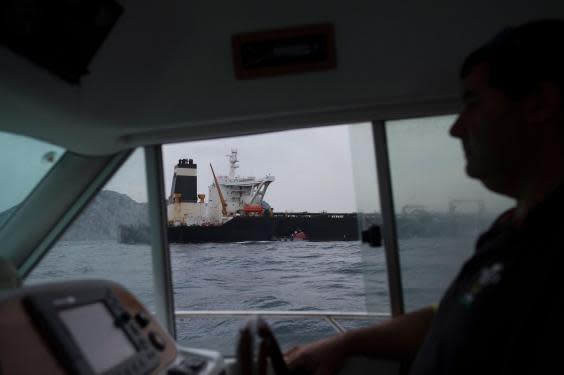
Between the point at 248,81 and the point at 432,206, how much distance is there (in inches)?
35.1

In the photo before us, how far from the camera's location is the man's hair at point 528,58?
27.5 inches

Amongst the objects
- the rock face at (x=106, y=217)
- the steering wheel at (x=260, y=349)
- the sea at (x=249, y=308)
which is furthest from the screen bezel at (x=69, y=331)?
the rock face at (x=106, y=217)

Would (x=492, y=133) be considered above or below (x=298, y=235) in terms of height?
above

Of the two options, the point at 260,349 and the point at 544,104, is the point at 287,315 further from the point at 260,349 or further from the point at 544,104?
the point at 544,104

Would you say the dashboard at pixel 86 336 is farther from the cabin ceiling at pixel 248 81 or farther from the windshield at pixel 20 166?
the windshield at pixel 20 166

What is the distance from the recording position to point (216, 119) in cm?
152

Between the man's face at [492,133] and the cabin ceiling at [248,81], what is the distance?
19.6 inches

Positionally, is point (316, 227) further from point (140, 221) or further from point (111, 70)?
point (111, 70)

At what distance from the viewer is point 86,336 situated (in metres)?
0.85

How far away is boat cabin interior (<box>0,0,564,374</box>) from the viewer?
950 mm

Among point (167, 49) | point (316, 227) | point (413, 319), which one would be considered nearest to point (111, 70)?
point (167, 49)

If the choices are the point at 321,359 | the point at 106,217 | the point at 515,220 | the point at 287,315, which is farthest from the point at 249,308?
the point at 515,220

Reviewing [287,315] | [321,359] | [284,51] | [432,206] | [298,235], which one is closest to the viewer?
[321,359]

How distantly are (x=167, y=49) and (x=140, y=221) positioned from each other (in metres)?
0.98
